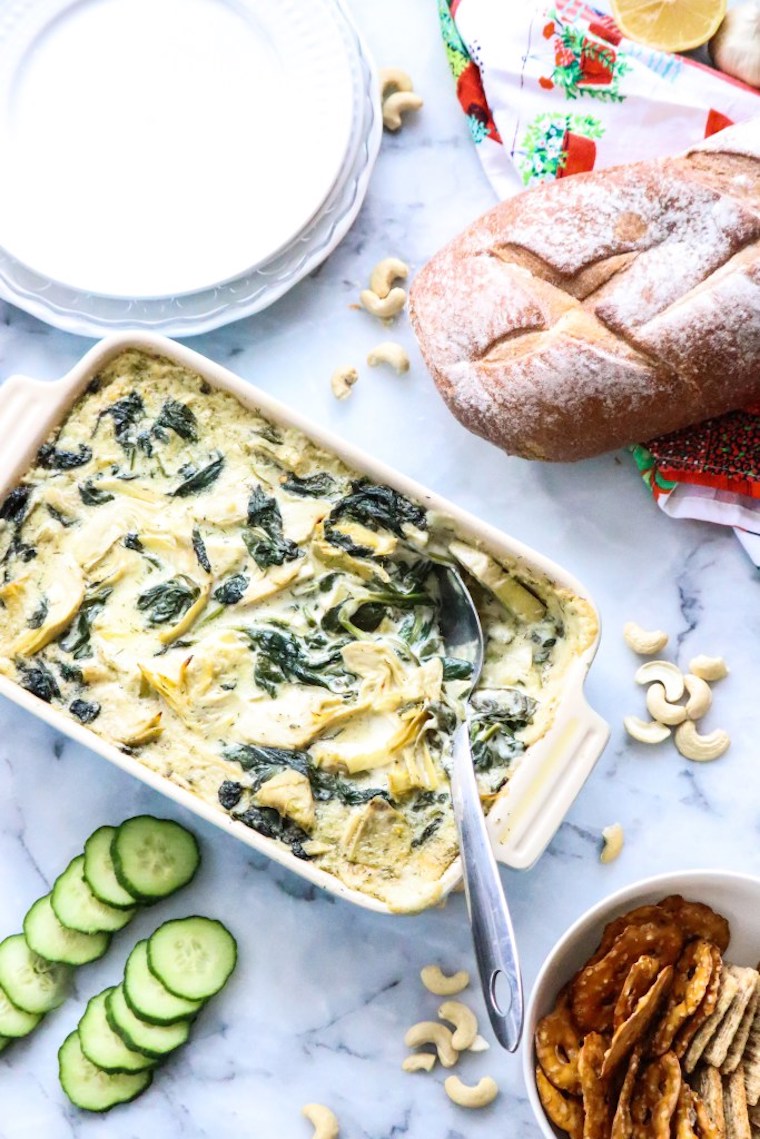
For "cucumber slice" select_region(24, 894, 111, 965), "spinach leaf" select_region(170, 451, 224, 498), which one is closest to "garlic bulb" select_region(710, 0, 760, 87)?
"spinach leaf" select_region(170, 451, 224, 498)

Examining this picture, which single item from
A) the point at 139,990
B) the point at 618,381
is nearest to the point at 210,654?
the point at 139,990

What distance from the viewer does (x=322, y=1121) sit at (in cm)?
280

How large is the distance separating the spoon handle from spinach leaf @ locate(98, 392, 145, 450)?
3.38 feet

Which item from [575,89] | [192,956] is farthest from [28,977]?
[575,89]

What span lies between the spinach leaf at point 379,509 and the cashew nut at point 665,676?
67 centimetres

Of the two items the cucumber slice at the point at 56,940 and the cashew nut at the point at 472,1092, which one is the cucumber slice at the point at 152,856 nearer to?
the cucumber slice at the point at 56,940

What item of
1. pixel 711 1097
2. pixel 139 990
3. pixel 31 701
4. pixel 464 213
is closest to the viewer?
pixel 711 1097

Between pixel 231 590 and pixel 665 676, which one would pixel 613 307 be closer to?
pixel 665 676

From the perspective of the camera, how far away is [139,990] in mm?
2824

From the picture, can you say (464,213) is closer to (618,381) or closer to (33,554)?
(618,381)

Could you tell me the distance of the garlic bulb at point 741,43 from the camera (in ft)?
9.16

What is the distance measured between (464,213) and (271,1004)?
2.00 m

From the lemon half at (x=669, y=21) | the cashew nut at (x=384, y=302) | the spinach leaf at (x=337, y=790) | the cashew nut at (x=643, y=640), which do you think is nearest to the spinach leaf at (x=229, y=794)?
the spinach leaf at (x=337, y=790)

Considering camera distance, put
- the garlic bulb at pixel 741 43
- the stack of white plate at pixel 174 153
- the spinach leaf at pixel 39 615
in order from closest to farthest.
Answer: the spinach leaf at pixel 39 615 → the garlic bulb at pixel 741 43 → the stack of white plate at pixel 174 153
